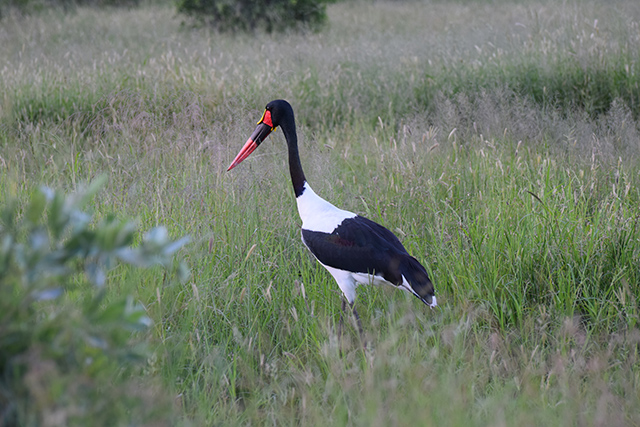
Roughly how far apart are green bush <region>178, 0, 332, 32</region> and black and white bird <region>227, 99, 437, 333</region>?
8419mm

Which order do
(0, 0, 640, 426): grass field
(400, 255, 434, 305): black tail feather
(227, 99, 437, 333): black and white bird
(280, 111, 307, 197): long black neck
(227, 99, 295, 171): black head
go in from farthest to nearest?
(227, 99, 295, 171): black head, (280, 111, 307, 197): long black neck, (227, 99, 437, 333): black and white bird, (400, 255, 434, 305): black tail feather, (0, 0, 640, 426): grass field

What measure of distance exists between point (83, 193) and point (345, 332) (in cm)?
190

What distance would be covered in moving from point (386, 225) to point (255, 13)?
8.62m

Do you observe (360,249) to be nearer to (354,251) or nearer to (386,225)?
(354,251)

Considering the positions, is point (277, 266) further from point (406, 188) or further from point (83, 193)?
point (83, 193)

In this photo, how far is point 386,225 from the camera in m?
3.77

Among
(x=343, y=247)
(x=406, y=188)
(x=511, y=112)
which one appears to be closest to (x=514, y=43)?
Result: (x=511, y=112)

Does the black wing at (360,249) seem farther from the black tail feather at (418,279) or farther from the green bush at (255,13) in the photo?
the green bush at (255,13)

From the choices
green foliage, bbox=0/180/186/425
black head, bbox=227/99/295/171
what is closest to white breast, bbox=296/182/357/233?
black head, bbox=227/99/295/171

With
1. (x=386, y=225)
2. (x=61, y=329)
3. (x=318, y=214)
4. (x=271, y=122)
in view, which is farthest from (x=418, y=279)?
(x=61, y=329)

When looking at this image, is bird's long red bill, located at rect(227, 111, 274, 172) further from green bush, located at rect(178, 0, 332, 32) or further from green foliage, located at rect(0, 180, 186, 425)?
green bush, located at rect(178, 0, 332, 32)

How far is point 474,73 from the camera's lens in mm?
6355

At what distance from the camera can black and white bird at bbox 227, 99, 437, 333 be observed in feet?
9.33

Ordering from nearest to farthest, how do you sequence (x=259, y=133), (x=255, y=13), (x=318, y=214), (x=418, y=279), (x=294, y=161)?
(x=418, y=279), (x=318, y=214), (x=294, y=161), (x=259, y=133), (x=255, y=13)
